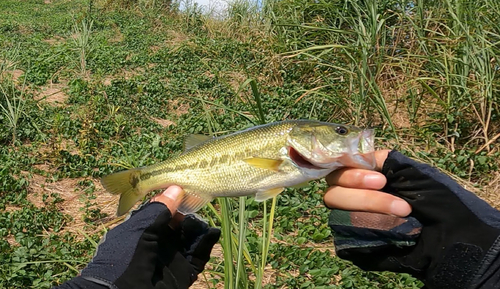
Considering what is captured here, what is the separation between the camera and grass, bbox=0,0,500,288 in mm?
3062

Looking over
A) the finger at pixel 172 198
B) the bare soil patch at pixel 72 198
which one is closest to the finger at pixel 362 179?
the finger at pixel 172 198

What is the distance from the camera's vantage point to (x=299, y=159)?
5.47ft

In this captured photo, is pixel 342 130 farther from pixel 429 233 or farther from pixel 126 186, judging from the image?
pixel 126 186

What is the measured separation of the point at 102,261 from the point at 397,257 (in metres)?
1.16

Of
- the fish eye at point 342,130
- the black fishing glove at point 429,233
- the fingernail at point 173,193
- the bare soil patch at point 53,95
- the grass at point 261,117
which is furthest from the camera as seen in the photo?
the bare soil patch at point 53,95

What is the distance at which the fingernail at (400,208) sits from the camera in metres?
1.53

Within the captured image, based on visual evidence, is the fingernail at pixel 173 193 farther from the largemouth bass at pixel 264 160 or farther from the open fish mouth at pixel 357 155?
the open fish mouth at pixel 357 155

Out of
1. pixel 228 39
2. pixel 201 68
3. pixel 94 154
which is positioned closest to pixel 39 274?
pixel 94 154

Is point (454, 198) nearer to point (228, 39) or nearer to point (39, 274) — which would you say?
point (39, 274)

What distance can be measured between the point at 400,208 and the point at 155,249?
1.02 m

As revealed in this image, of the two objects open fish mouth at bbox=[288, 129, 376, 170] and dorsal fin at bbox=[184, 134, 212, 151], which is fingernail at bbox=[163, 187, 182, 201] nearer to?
dorsal fin at bbox=[184, 134, 212, 151]

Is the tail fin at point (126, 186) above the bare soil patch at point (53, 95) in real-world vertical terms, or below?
above

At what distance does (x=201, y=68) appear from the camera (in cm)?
823

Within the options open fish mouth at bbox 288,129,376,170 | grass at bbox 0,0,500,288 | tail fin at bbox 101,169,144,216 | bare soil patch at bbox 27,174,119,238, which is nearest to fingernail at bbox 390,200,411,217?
open fish mouth at bbox 288,129,376,170
